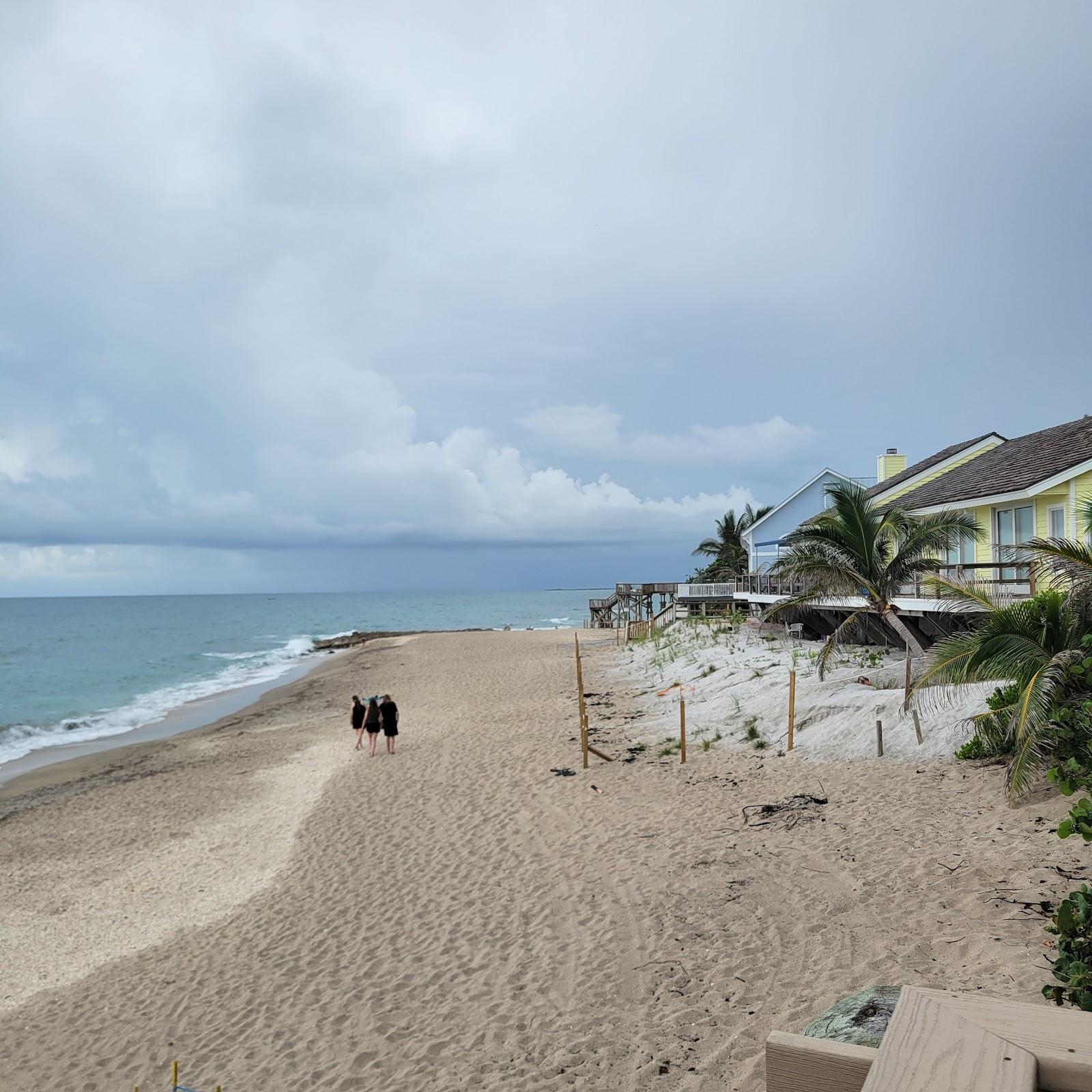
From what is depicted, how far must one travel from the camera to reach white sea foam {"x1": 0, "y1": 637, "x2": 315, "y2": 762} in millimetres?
25266

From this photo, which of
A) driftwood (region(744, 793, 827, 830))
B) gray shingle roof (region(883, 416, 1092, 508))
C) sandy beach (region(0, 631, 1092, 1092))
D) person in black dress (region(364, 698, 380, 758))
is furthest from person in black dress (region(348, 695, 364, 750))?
gray shingle roof (region(883, 416, 1092, 508))

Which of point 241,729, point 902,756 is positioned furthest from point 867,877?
point 241,729

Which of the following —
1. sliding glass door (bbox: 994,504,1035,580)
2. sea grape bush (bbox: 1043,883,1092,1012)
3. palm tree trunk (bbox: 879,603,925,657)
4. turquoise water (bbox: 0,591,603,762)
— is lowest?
turquoise water (bbox: 0,591,603,762)

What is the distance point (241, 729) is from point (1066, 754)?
21991 millimetres

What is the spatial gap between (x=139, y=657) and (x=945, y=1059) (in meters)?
61.9

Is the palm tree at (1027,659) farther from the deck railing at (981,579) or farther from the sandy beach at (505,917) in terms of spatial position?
the deck railing at (981,579)

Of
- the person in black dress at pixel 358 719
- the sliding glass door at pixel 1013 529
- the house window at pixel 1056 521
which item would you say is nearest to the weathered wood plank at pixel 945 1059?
the person in black dress at pixel 358 719

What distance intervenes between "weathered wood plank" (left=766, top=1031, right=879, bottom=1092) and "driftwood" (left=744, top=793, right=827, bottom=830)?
9497 millimetres

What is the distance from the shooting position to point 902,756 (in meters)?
12.6

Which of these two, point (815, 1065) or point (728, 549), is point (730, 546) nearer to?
point (728, 549)

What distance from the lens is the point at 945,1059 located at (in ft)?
4.39

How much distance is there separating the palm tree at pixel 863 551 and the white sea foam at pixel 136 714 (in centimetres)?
2213

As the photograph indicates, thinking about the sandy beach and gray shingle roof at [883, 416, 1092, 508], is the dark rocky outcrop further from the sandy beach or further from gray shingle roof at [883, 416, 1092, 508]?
the sandy beach

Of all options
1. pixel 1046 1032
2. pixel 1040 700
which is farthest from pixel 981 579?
pixel 1046 1032
